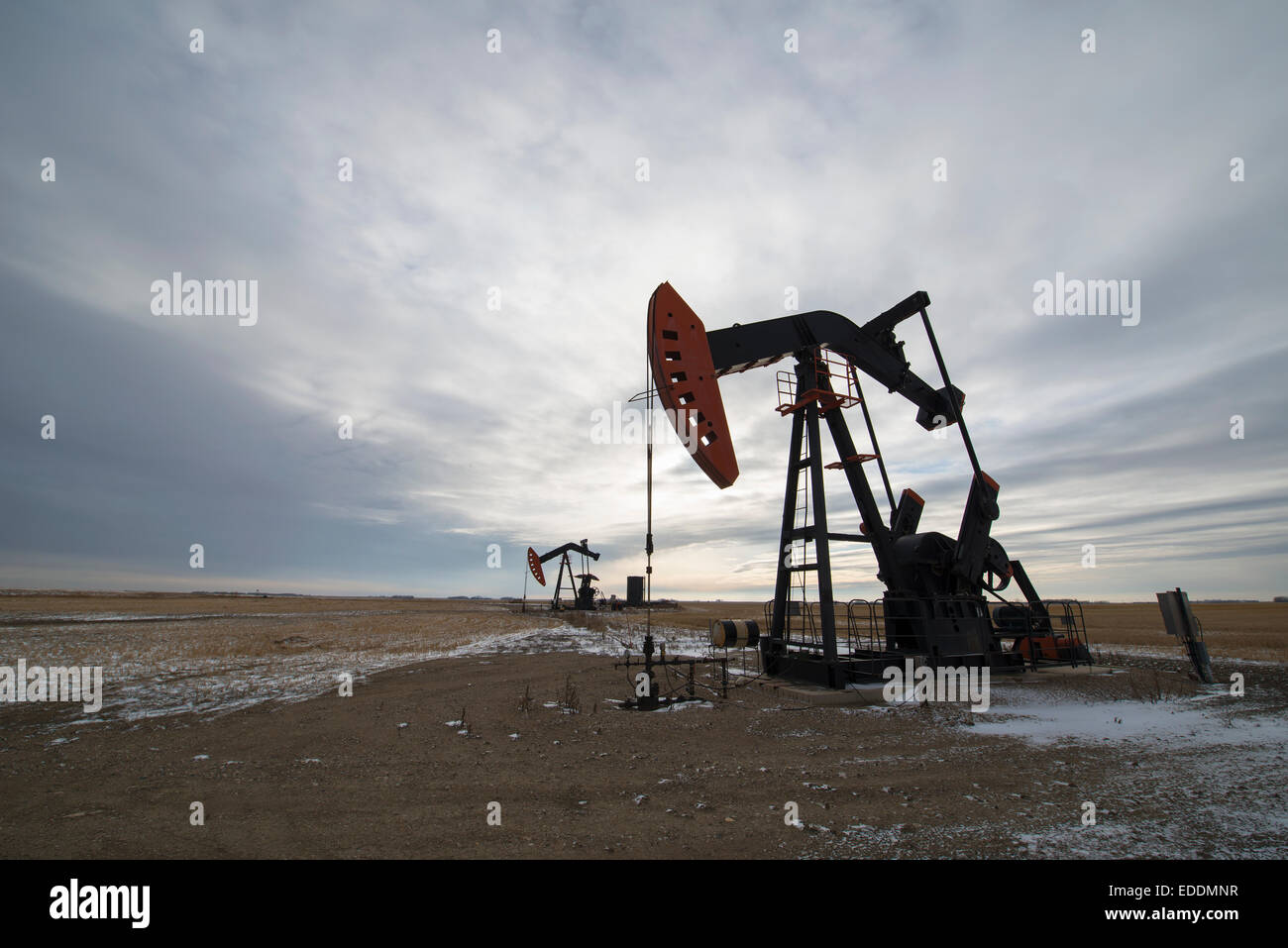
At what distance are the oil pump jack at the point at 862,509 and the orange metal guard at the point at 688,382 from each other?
2 centimetres

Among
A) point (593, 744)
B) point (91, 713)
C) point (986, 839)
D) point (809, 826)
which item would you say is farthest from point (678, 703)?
point (91, 713)

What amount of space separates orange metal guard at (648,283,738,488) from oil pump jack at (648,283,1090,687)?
0.7 inches

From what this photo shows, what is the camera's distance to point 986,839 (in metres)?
4.16

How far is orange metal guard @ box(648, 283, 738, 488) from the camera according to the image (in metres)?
8.38

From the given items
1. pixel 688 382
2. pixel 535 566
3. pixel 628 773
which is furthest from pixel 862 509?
pixel 535 566

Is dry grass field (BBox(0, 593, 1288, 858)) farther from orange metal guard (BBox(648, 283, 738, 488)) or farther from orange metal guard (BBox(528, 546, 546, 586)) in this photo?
orange metal guard (BBox(528, 546, 546, 586))

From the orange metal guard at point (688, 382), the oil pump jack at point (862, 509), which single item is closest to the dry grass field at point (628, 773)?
the oil pump jack at point (862, 509)

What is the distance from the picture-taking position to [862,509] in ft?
41.0

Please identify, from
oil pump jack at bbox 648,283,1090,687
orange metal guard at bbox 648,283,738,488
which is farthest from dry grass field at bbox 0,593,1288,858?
orange metal guard at bbox 648,283,738,488

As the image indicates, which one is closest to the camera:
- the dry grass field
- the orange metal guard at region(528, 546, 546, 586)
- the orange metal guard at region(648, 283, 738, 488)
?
the dry grass field

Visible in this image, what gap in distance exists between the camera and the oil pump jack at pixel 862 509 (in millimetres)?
8703
